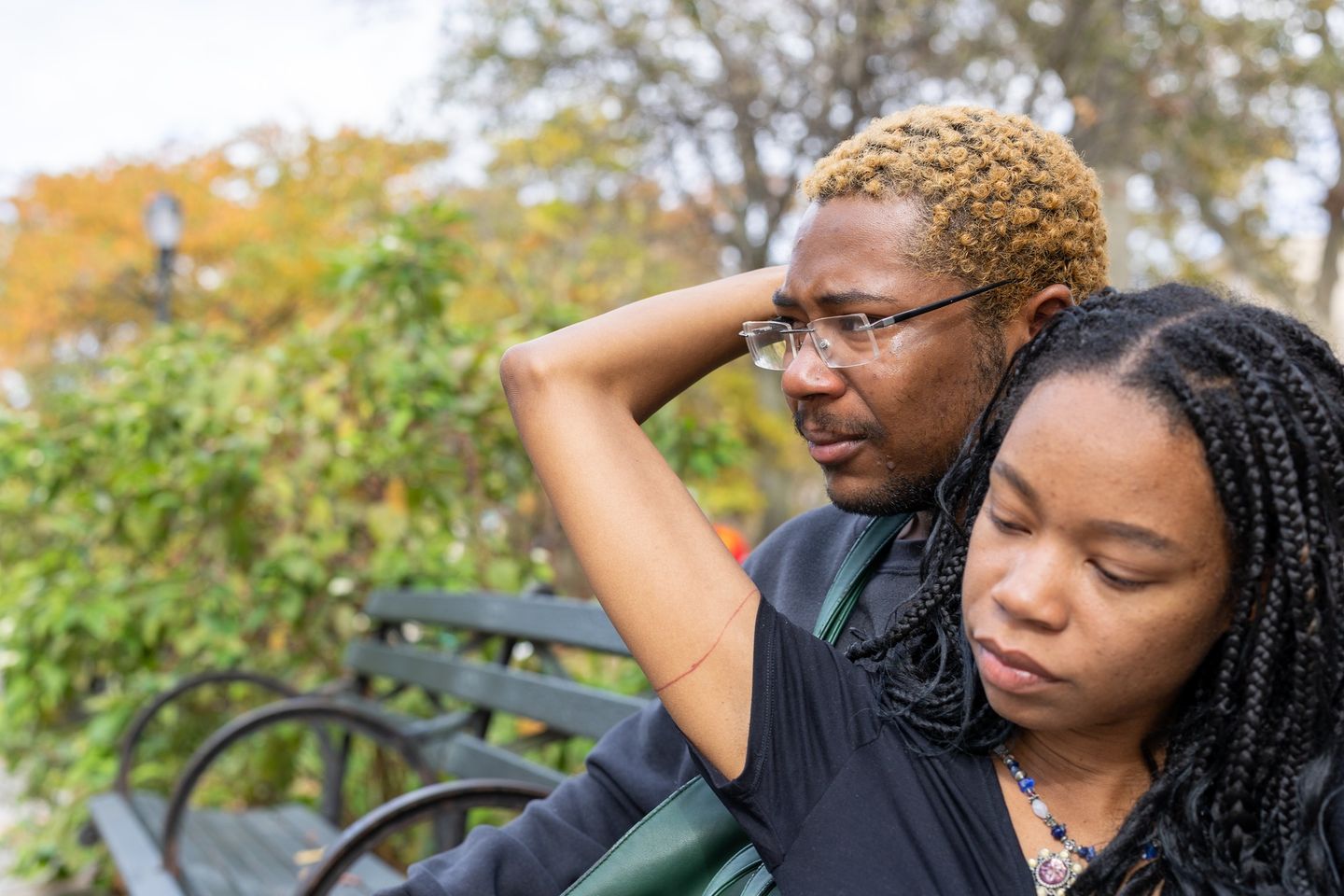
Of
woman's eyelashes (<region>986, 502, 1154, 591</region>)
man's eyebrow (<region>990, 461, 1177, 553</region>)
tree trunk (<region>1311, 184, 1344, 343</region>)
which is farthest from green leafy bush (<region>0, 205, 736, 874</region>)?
tree trunk (<region>1311, 184, 1344, 343</region>)

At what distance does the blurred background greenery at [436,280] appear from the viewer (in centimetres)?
491

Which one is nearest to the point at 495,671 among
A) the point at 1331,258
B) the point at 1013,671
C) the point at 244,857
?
the point at 244,857

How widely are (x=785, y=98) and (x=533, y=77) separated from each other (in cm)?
226

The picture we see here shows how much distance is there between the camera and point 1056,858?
142 centimetres

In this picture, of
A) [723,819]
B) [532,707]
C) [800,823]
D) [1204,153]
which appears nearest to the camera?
[800,823]

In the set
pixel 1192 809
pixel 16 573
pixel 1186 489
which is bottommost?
pixel 1192 809

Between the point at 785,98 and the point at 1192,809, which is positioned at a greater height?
the point at 785,98

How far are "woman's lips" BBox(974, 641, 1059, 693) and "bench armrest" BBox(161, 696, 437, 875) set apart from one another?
256 cm

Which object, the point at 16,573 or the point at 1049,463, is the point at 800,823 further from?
the point at 16,573

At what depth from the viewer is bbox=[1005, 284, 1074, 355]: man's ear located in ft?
5.76

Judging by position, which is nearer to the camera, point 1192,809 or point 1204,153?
point 1192,809

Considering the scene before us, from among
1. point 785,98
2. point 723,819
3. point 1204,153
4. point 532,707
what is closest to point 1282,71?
point 1204,153

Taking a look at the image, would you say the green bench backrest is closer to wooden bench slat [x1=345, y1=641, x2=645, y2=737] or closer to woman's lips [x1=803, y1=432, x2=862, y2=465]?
wooden bench slat [x1=345, y1=641, x2=645, y2=737]

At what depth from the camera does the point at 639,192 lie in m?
13.0
